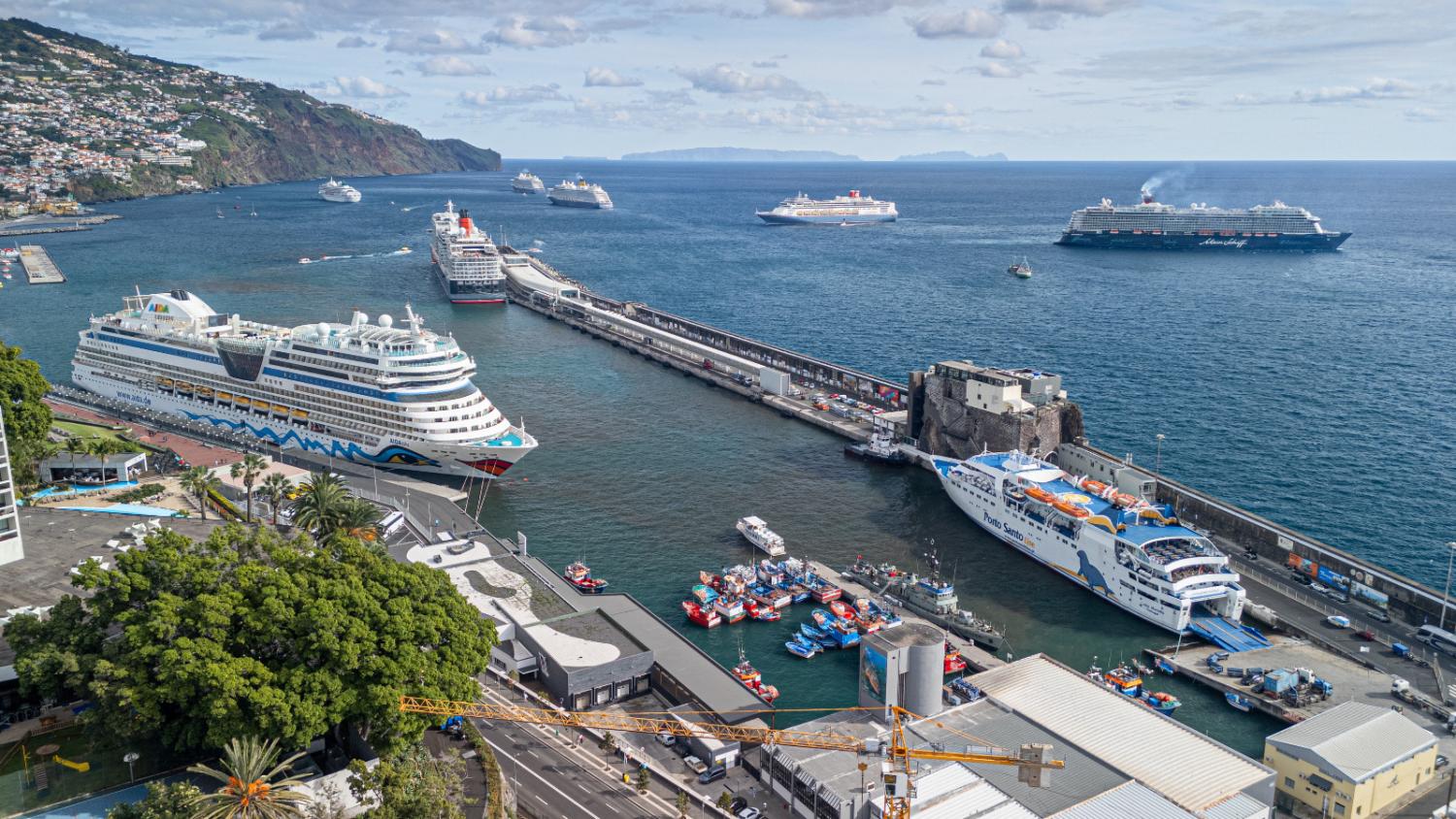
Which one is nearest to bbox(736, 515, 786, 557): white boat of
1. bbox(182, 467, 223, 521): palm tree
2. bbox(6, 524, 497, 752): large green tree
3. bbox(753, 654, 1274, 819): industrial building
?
bbox(753, 654, 1274, 819): industrial building

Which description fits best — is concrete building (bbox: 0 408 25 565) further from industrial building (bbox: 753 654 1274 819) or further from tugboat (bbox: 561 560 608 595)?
industrial building (bbox: 753 654 1274 819)

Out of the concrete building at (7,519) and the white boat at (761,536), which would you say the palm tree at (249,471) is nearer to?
the concrete building at (7,519)

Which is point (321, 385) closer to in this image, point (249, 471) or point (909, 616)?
point (249, 471)

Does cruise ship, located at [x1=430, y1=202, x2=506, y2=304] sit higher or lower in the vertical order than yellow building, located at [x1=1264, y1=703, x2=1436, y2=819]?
higher

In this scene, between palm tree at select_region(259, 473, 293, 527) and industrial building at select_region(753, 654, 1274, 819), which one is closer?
industrial building at select_region(753, 654, 1274, 819)

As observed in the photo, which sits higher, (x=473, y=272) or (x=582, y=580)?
(x=473, y=272)

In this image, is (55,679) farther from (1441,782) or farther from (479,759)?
(1441,782)

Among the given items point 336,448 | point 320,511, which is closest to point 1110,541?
point 320,511
